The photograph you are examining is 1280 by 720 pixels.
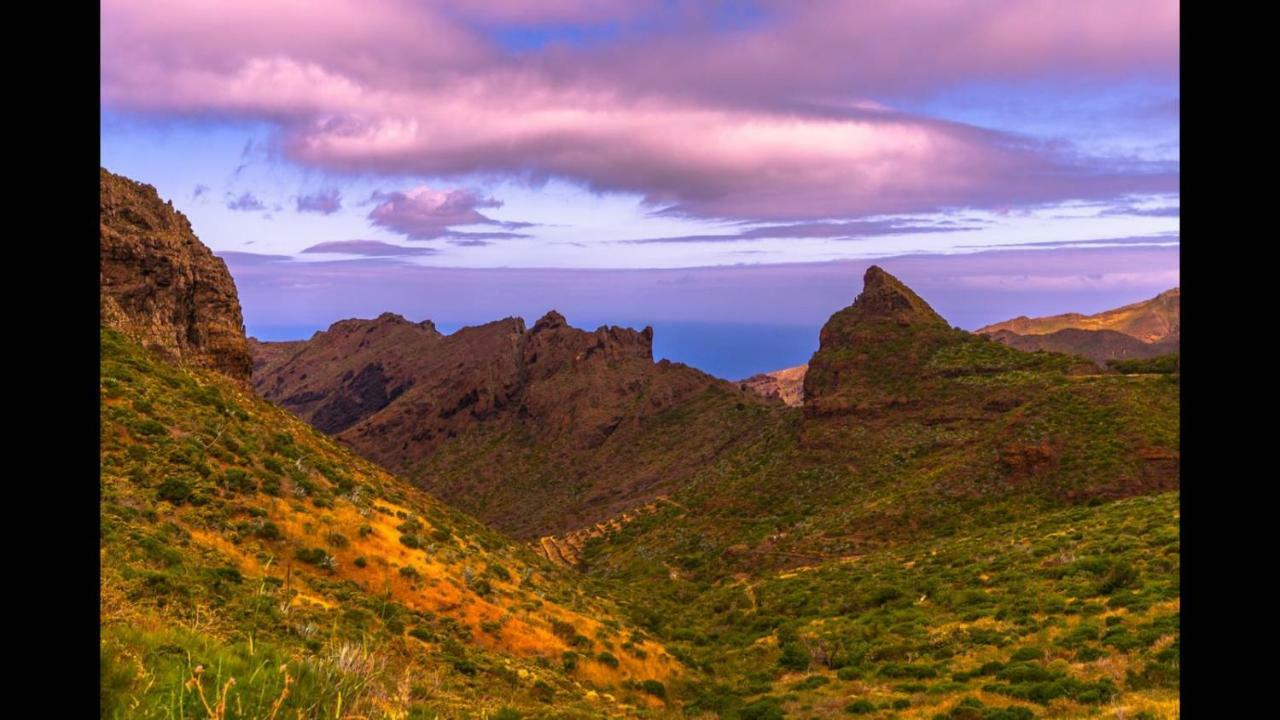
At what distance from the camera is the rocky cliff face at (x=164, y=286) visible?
117 ft

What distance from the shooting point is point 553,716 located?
1320cm

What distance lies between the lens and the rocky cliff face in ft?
117

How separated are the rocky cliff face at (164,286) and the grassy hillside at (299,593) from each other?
4.86 metres

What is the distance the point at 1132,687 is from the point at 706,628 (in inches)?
967

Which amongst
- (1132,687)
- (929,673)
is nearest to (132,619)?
(1132,687)

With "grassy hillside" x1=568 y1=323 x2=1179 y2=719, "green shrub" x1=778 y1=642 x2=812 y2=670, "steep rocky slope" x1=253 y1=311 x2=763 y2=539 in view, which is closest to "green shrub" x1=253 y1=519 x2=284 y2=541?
"grassy hillside" x1=568 y1=323 x2=1179 y2=719

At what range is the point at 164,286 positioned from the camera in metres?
37.7

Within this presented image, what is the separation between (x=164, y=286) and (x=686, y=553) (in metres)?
45.0

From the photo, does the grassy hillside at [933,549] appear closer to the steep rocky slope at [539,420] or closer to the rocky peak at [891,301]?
the rocky peak at [891,301]

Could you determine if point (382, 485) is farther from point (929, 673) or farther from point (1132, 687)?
point (1132, 687)

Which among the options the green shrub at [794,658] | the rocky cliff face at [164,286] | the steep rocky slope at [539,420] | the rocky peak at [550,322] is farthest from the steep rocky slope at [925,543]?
the rocky peak at [550,322]

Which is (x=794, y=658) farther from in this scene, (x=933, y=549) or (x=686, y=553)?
(x=686, y=553)
